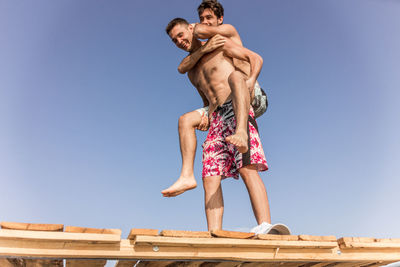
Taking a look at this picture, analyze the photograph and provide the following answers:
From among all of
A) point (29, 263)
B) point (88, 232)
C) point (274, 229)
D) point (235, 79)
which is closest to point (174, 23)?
point (235, 79)

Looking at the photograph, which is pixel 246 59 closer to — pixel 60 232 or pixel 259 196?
pixel 259 196

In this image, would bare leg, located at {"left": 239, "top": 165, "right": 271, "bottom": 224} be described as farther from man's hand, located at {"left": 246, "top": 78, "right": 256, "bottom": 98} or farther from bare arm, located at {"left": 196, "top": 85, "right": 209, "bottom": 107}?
bare arm, located at {"left": 196, "top": 85, "right": 209, "bottom": 107}

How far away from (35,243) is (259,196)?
6.60 feet

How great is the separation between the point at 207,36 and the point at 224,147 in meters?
1.31

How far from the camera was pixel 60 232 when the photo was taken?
7.54 ft

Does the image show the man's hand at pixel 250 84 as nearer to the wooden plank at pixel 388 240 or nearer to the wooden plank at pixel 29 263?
the wooden plank at pixel 388 240

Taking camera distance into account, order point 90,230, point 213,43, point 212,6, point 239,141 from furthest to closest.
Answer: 1. point 212,6
2. point 213,43
3. point 239,141
4. point 90,230

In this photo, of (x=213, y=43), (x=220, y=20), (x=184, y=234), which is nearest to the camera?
(x=184, y=234)

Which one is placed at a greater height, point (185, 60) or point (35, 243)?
point (185, 60)

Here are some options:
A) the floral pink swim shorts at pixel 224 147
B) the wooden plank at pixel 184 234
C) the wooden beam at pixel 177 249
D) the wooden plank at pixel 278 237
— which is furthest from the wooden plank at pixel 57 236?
the floral pink swim shorts at pixel 224 147

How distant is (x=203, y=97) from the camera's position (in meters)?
4.67

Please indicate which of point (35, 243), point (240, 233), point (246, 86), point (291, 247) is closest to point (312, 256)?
point (291, 247)

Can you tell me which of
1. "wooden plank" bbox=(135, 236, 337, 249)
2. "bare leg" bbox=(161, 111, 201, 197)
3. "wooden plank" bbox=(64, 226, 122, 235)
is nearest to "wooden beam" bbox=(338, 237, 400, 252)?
"wooden plank" bbox=(135, 236, 337, 249)

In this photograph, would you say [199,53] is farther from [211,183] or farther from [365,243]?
[365,243]
